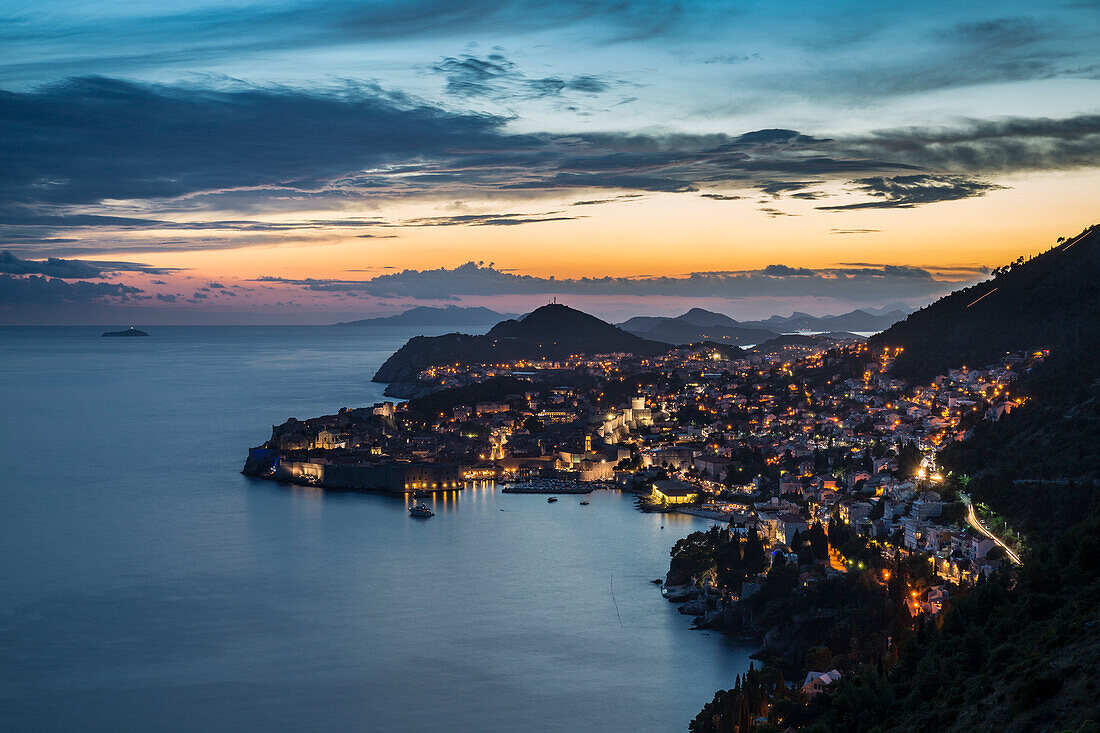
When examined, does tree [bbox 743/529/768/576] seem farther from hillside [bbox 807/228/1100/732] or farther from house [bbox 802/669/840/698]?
house [bbox 802/669/840/698]

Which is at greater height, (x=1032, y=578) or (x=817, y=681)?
(x=1032, y=578)

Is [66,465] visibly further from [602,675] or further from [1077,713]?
[1077,713]

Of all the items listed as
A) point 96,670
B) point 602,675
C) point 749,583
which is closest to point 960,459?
point 749,583

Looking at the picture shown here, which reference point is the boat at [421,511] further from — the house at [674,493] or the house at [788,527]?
the house at [788,527]

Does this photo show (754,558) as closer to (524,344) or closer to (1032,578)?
(1032,578)

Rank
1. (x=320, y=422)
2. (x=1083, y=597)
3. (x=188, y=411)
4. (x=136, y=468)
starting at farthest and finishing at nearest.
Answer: (x=188, y=411), (x=320, y=422), (x=136, y=468), (x=1083, y=597)

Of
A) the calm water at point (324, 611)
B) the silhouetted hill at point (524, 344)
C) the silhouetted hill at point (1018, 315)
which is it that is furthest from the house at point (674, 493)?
the silhouetted hill at point (524, 344)

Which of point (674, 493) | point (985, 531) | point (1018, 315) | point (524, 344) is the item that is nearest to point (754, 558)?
point (985, 531)
